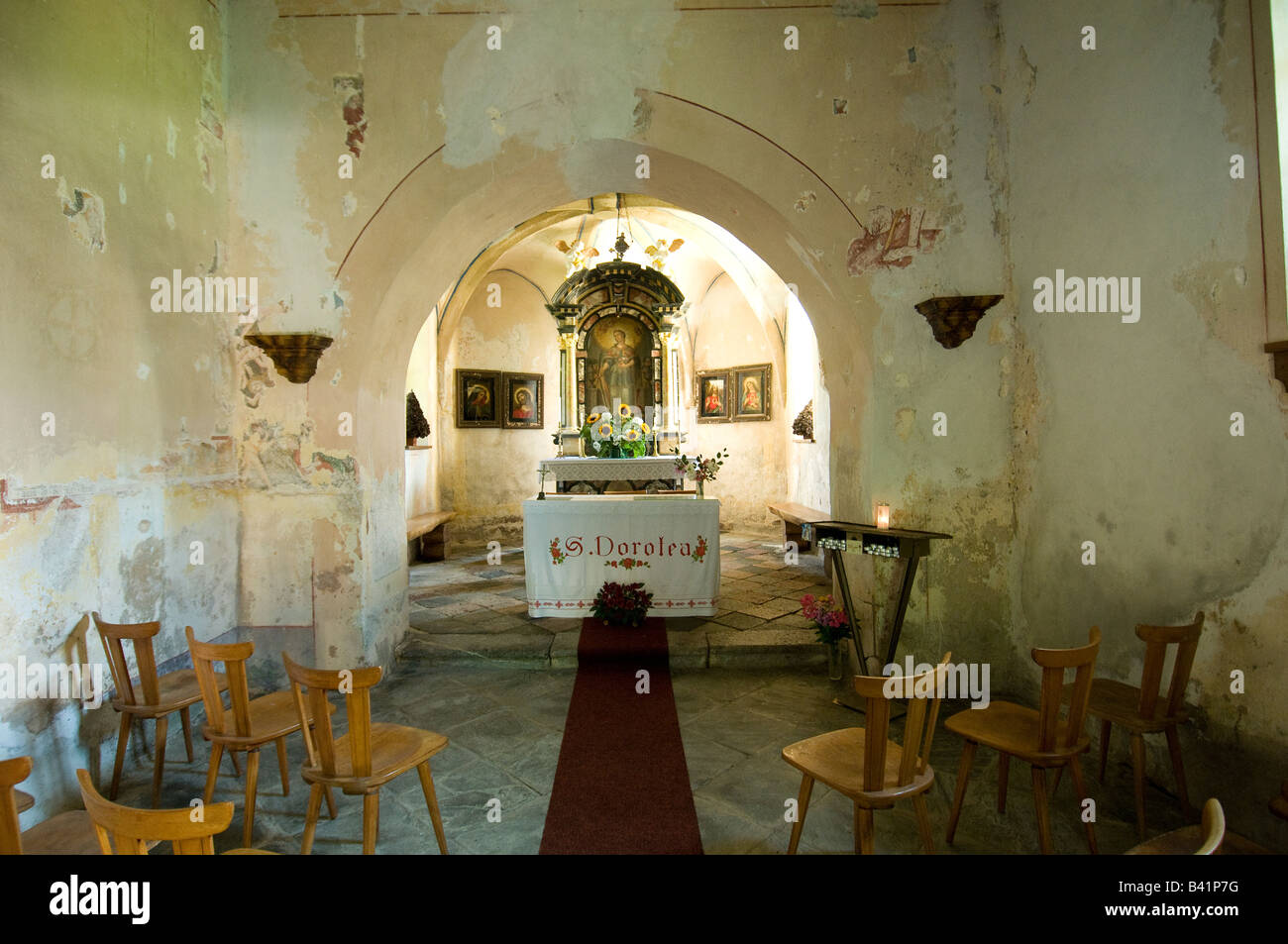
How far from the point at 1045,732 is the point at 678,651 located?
2.64 metres

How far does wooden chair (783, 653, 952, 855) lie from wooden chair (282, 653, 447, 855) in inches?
53.1

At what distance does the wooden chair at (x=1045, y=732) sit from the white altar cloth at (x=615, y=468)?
5389 millimetres

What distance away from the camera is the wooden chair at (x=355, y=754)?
86.0 inches

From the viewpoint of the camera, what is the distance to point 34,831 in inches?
78.2

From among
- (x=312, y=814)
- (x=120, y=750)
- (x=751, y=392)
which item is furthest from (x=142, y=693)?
(x=751, y=392)

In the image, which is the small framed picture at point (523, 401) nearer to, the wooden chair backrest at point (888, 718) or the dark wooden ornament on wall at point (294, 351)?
the dark wooden ornament on wall at point (294, 351)

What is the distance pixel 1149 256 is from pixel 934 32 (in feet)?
6.91

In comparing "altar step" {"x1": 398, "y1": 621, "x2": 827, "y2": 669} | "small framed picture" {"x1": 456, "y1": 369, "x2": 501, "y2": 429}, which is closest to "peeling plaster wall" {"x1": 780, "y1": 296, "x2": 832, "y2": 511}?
"altar step" {"x1": 398, "y1": 621, "x2": 827, "y2": 669}

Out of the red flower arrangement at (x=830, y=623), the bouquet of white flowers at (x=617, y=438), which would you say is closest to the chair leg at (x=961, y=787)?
the red flower arrangement at (x=830, y=623)

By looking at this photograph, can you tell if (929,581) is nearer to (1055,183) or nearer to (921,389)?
(921,389)

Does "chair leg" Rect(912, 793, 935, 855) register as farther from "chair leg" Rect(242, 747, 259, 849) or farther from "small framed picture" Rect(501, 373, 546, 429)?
"small framed picture" Rect(501, 373, 546, 429)

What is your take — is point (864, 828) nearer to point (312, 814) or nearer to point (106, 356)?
point (312, 814)
